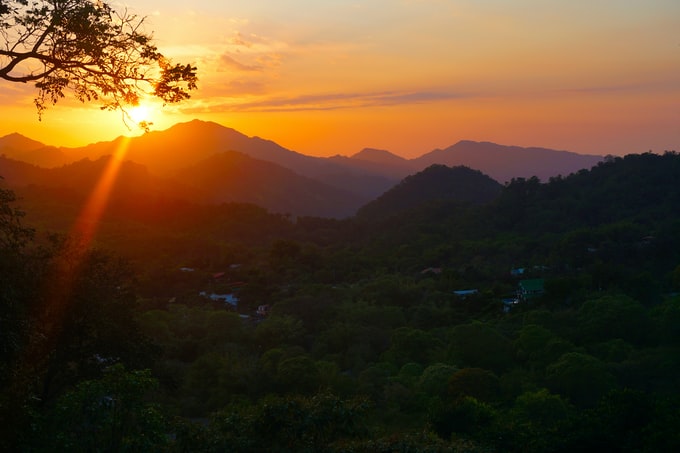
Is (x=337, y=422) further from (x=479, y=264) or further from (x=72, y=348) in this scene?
(x=479, y=264)

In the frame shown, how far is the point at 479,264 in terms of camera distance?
38.7 meters

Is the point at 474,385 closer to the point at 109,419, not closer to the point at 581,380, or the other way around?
the point at 581,380

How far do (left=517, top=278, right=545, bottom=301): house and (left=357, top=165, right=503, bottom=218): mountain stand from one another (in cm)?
3989

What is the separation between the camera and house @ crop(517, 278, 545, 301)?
95.9 feet

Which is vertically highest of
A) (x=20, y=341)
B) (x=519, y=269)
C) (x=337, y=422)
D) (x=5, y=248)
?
(x=5, y=248)

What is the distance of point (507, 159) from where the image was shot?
172 meters

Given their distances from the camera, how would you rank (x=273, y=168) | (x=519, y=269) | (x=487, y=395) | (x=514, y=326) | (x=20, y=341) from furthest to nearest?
(x=273, y=168) → (x=519, y=269) → (x=514, y=326) → (x=487, y=395) → (x=20, y=341)

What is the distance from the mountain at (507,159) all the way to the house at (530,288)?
12965 cm

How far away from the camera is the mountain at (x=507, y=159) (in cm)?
16400

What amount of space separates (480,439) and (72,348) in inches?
239

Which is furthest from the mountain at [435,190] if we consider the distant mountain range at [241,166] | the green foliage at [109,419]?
the green foliage at [109,419]

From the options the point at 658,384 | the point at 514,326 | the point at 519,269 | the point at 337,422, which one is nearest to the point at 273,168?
the point at 519,269

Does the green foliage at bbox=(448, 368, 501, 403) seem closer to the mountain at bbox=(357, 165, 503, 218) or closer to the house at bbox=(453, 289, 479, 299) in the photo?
the house at bbox=(453, 289, 479, 299)

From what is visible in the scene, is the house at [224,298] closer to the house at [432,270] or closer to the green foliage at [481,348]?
the house at [432,270]
